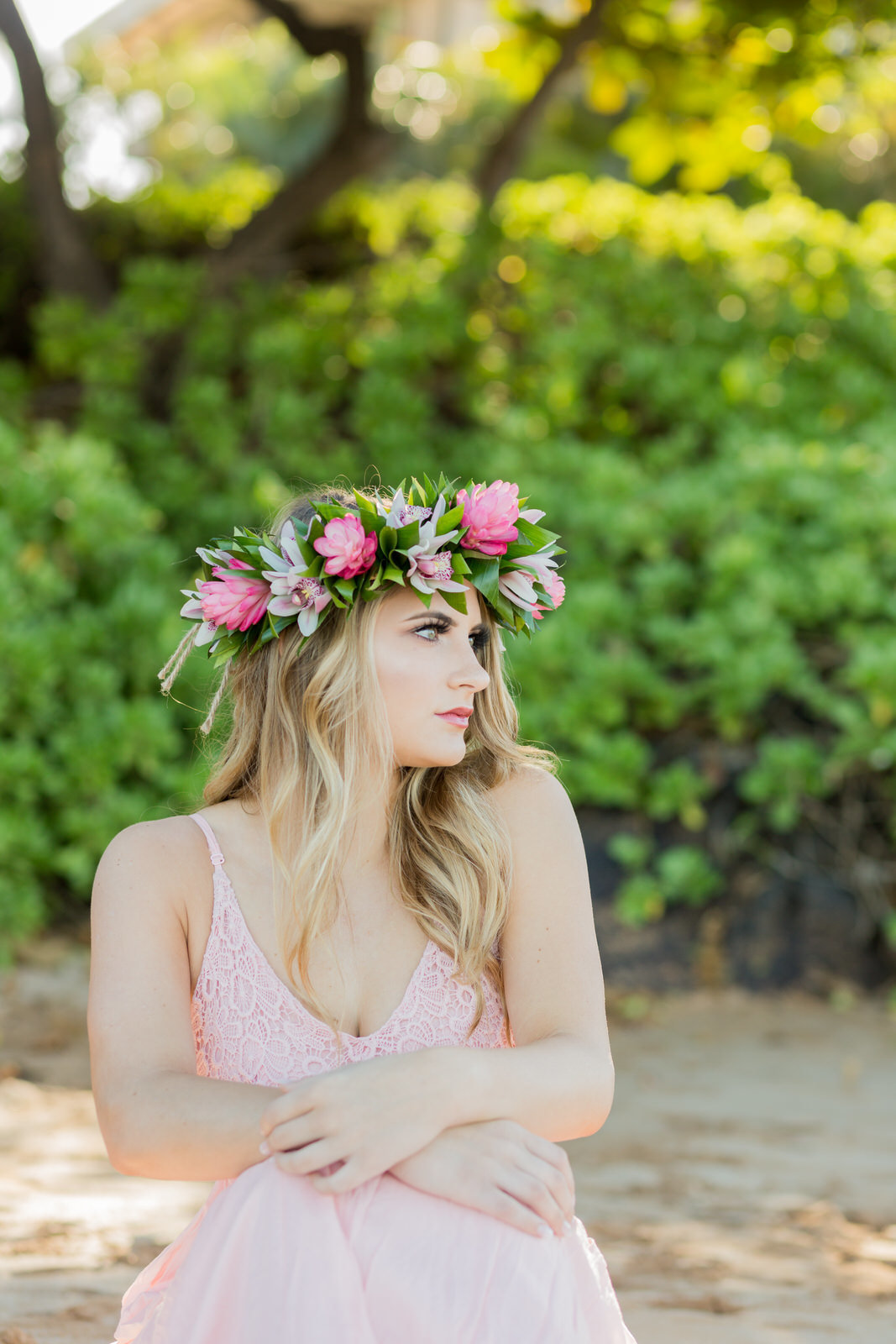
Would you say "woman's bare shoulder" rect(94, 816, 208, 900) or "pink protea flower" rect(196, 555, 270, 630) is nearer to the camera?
"woman's bare shoulder" rect(94, 816, 208, 900)

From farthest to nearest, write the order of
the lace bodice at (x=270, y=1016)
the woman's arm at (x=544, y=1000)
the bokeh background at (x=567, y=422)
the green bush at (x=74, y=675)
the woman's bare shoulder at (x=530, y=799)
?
the bokeh background at (x=567, y=422)
the green bush at (x=74, y=675)
the woman's bare shoulder at (x=530, y=799)
the lace bodice at (x=270, y=1016)
the woman's arm at (x=544, y=1000)

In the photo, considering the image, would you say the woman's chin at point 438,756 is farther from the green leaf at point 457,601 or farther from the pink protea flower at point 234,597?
the pink protea flower at point 234,597

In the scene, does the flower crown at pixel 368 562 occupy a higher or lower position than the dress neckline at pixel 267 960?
higher

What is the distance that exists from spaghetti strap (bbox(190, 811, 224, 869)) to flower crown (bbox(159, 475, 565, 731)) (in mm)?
247

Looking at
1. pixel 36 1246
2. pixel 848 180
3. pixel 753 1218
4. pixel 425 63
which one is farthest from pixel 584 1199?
pixel 848 180

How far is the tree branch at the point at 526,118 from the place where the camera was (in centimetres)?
692

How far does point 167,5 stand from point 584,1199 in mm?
15269

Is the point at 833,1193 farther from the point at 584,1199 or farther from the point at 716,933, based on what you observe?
the point at 716,933

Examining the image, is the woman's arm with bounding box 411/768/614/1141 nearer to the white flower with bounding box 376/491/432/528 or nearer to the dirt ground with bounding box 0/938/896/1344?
the white flower with bounding box 376/491/432/528

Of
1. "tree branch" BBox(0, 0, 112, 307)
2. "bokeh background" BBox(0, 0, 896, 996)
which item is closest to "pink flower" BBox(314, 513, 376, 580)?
"bokeh background" BBox(0, 0, 896, 996)

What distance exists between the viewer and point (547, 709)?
5.89 m

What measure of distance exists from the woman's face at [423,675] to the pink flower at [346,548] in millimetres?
77

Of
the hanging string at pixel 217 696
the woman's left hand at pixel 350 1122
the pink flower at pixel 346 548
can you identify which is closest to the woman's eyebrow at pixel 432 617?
the pink flower at pixel 346 548

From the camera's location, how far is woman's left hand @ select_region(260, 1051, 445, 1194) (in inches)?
63.7
